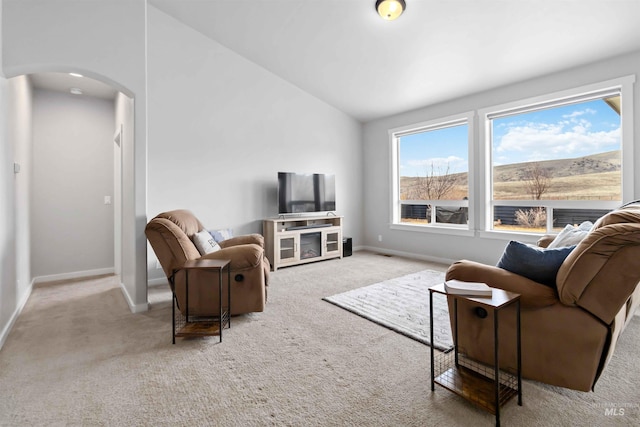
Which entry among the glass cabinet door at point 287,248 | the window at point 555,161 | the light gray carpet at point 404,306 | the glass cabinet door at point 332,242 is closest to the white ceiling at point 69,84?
the glass cabinet door at point 287,248

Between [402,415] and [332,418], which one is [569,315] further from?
[332,418]

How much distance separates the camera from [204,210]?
167 inches

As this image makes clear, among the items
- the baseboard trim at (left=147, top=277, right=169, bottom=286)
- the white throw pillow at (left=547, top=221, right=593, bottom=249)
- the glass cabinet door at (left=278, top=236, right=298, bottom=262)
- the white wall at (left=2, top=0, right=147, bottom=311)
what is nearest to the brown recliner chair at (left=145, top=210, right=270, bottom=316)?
the white wall at (left=2, top=0, right=147, bottom=311)

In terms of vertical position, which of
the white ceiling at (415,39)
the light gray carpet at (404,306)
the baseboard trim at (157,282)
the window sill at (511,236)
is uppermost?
the white ceiling at (415,39)

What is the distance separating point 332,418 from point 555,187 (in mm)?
3892

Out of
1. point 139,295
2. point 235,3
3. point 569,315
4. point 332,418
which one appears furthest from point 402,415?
point 235,3

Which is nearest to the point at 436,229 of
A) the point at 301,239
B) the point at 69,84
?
the point at 301,239

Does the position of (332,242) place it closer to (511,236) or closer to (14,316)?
(511,236)

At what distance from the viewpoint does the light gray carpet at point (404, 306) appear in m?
2.42

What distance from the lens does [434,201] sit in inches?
204

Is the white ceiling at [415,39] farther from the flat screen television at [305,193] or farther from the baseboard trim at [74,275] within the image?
the baseboard trim at [74,275]

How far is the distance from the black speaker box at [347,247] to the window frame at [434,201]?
81 centimetres

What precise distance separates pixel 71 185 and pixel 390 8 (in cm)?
444

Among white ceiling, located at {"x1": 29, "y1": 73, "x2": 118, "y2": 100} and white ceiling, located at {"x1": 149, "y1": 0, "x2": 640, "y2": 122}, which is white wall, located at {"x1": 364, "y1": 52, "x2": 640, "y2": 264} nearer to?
white ceiling, located at {"x1": 149, "y1": 0, "x2": 640, "y2": 122}
